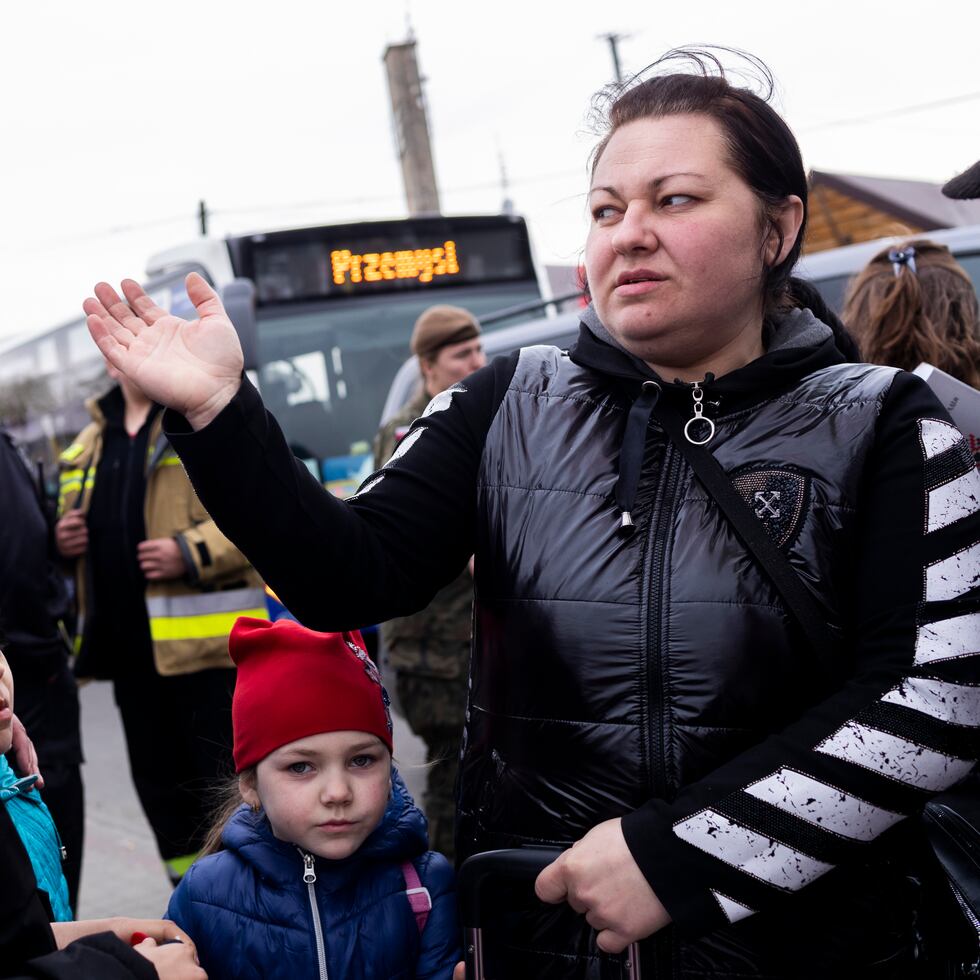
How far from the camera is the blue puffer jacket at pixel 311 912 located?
226 centimetres

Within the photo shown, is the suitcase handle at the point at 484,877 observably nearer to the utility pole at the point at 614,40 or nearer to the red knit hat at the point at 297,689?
the red knit hat at the point at 297,689

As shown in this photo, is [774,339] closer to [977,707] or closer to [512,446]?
[512,446]

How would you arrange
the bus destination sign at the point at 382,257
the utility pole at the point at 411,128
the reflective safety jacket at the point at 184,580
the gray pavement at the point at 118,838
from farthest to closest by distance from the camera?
the utility pole at the point at 411,128 → the bus destination sign at the point at 382,257 → the gray pavement at the point at 118,838 → the reflective safety jacket at the point at 184,580

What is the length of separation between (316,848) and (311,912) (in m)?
0.11

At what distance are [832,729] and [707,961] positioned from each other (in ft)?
1.18

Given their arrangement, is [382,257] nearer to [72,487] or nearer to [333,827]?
[72,487]

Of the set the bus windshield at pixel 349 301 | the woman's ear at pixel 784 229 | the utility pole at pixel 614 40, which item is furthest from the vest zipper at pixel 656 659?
the utility pole at pixel 614 40

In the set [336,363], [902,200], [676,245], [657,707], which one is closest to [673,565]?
[657,707]

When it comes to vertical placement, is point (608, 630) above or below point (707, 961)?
above

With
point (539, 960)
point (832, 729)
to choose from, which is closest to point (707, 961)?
point (539, 960)

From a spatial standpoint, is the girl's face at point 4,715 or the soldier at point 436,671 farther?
the soldier at point 436,671

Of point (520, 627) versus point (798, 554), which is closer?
point (798, 554)

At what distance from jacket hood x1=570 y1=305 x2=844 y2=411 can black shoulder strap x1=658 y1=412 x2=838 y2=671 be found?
16 cm

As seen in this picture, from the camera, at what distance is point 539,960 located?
1828 millimetres
